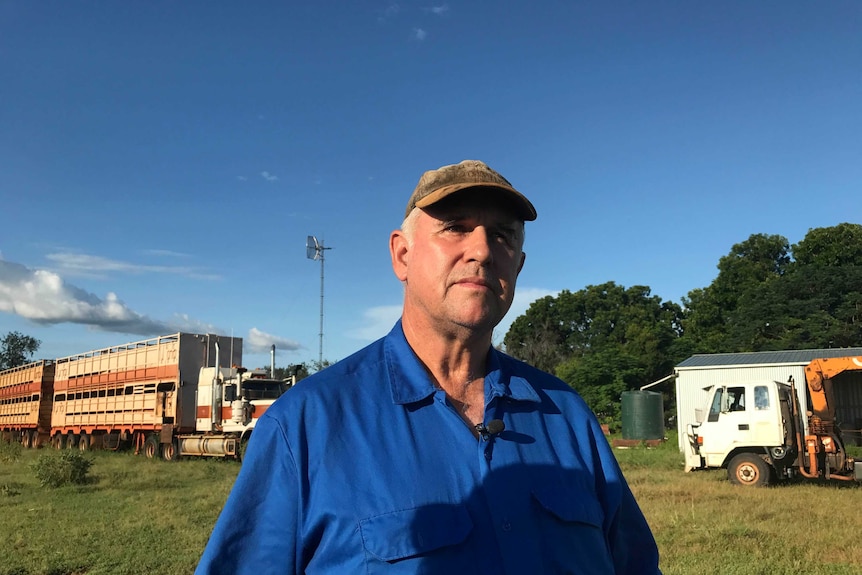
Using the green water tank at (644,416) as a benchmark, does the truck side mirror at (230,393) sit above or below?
above

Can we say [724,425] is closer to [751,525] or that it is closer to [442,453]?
[751,525]

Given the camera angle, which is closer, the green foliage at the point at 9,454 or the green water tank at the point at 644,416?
the green foliage at the point at 9,454

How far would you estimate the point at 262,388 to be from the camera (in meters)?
Answer: 18.0

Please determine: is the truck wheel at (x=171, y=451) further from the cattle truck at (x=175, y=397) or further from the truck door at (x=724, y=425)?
the truck door at (x=724, y=425)

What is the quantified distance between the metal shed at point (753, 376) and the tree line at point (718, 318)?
881 centimetres

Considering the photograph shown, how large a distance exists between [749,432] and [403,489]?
12588 mm

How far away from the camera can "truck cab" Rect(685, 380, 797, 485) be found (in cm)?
1194

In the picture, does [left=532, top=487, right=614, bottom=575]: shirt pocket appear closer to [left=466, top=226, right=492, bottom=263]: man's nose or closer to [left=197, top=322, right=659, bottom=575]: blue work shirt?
[left=197, top=322, right=659, bottom=575]: blue work shirt

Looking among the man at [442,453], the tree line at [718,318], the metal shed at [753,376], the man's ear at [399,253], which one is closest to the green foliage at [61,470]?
the man's ear at [399,253]

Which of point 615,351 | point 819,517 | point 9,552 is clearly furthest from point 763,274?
point 9,552

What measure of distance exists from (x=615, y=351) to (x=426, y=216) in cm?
3279

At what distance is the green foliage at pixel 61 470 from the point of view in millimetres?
12141

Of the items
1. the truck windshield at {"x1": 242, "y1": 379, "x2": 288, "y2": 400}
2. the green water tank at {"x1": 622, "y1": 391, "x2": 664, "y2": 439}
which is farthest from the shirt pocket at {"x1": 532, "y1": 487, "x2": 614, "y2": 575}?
the green water tank at {"x1": 622, "y1": 391, "x2": 664, "y2": 439}

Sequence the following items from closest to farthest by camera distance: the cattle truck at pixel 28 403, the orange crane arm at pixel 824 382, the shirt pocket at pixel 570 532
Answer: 1. the shirt pocket at pixel 570 532
2. the orange crane arm at pixel 824 382
3. the cattle truck at pixel 28 403
